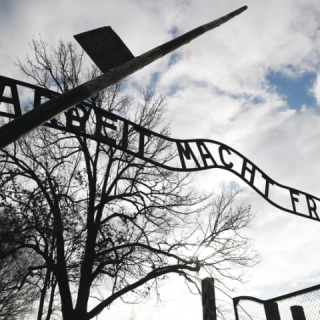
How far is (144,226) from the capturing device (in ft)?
39.0

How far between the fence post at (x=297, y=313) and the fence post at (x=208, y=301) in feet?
11.5

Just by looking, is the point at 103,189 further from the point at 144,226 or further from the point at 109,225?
the point at 144,226

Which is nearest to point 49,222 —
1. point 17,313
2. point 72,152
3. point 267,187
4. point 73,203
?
point 73,203

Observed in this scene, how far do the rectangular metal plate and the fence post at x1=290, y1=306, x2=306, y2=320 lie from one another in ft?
19.5

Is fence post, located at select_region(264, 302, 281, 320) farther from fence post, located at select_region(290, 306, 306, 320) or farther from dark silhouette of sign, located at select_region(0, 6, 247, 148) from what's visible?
dark silhouette of sign, located at select_region(0, 6, 247, 148)

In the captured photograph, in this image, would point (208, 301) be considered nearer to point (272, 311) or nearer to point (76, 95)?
point (76, 95)

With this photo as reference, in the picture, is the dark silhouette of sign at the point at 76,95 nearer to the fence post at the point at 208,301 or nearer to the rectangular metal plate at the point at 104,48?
the rectangular metal plate at the point at 104,48

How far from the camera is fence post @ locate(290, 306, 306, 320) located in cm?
584

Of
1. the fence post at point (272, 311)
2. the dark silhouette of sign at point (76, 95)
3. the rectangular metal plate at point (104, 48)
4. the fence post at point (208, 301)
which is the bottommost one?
the fence post at point (208, 301)

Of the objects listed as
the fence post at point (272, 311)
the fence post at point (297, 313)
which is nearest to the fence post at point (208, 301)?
the fence post at point (297, 313)

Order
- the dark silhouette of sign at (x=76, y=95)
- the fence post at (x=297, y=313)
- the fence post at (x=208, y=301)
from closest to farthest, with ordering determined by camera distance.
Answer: the dark silhouette of sign at (x=76, y=95), the fence post at (x=208, y=301), the fence post at (x=297, y=313)

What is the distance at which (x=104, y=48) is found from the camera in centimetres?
284

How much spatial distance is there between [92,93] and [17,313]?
31.1 meters

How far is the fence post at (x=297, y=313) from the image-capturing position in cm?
584
